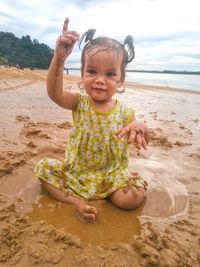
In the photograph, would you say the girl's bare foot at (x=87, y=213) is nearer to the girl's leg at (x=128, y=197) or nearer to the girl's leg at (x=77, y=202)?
the girl's leg at (x=77, y=202)

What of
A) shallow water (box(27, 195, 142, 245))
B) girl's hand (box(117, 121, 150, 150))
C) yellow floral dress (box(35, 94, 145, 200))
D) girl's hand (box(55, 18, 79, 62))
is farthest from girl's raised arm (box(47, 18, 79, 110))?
shallow water (box(27, 195, 142, 245))

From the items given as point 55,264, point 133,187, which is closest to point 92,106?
point 133,187

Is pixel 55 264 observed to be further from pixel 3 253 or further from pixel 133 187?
pixel 133 187

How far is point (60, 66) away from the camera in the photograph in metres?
2.00

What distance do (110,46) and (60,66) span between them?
0.45 m

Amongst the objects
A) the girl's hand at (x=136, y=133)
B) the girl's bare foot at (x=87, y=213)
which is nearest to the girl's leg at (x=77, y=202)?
the girl's bare foot at (x=87, y=213)

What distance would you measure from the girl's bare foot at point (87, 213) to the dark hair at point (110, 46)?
3.72 ft

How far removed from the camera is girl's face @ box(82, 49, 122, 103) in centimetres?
209

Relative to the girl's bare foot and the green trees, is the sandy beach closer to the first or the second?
the girl's bare foot

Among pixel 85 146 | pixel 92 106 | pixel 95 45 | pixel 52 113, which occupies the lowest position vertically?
pixel 52 113

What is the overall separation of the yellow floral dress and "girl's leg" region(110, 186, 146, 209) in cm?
9

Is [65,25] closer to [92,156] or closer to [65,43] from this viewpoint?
[65,43]

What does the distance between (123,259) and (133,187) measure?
0.71 m

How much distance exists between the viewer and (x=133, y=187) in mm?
2047
